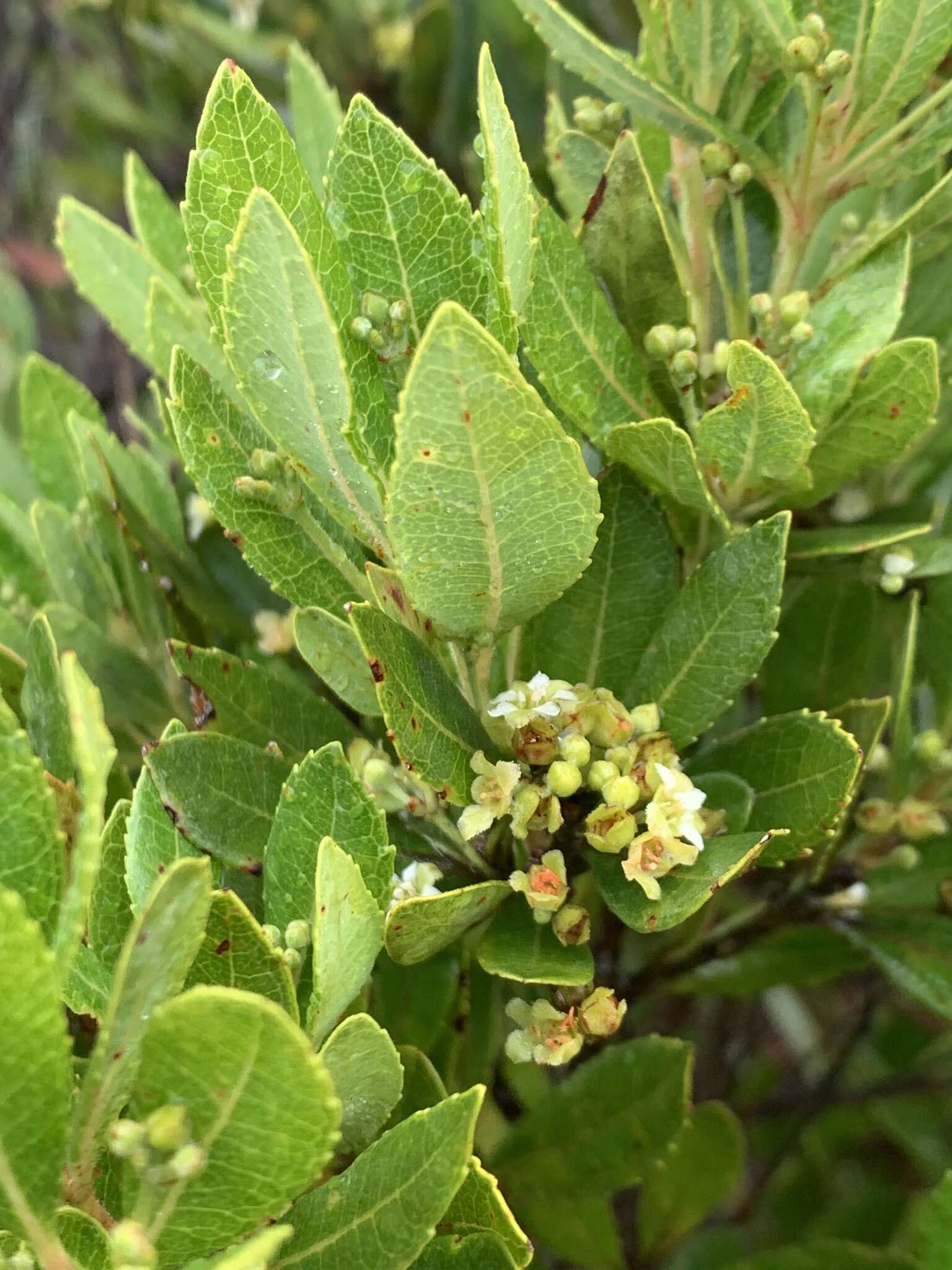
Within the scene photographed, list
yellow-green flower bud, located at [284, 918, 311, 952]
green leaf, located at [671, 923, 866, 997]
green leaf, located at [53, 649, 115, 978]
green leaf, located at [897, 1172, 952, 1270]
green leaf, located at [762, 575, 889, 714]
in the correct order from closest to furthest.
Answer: green leaf, located at [53, 649, 115, 978] < yellow-green flower bud, located at [284, 918, 311, 952] < green leaf, located at [897, 1172, 952, 1270] < green leaf, located at [762, 575, 889, 714] < green leaf, located at [671, 923, 866, 997]

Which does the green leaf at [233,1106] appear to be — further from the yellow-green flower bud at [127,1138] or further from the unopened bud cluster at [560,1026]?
the unopened bud cluster at [560,1026]

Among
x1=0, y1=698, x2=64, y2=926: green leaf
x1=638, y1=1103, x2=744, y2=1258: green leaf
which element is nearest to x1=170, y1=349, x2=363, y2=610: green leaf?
x1=0, y1=698, x2=64, y2=926: green leaf

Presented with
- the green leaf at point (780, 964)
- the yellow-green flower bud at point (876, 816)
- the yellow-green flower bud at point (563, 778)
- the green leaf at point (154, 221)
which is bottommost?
the green leaf at point (780, 964)

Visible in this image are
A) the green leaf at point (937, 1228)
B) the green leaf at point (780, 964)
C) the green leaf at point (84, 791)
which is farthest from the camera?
the green leaf at point (780, 964)

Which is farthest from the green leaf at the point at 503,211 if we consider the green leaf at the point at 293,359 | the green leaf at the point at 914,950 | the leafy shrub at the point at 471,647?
the green leaf at the point at 914,950

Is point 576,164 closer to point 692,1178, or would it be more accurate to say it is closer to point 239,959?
point 239,959

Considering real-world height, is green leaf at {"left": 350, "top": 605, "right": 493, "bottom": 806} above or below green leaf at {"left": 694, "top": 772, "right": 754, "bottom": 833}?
above

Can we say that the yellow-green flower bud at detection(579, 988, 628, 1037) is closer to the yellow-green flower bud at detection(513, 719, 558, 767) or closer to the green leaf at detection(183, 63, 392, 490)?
the yellow-green flower bud at detection(513, 719, 558, 767)
